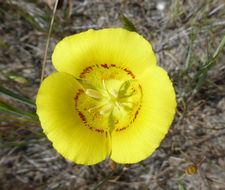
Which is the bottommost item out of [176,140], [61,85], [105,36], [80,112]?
[176,140]

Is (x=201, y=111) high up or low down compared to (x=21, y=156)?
up

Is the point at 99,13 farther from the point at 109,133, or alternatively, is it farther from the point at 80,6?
the point at 109,133

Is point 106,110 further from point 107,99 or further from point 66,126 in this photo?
point 66,126

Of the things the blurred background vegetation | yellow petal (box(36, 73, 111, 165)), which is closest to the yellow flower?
yellow petal (box(36, 73, 111, 165))

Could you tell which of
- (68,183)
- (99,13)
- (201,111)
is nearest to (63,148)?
(68,183)

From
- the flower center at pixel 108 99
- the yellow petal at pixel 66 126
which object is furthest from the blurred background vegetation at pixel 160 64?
the yellow petal at pixel 66 126

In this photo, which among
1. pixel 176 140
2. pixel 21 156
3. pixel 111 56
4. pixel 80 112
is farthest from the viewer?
pixel 21 156

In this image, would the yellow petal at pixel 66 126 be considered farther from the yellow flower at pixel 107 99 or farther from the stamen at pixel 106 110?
the stamen at pixel 106 110
